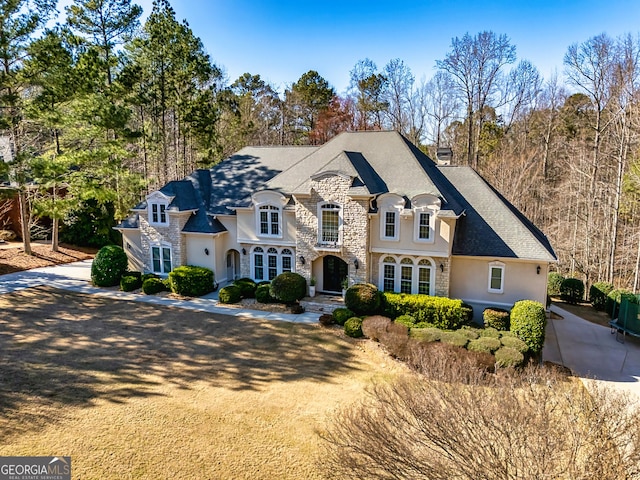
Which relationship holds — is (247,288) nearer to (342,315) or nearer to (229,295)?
(229,295)

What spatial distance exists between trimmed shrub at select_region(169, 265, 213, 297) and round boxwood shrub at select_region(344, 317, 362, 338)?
29.9 feet

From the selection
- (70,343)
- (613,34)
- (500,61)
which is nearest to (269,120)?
(500,61)

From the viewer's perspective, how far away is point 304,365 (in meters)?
14.6

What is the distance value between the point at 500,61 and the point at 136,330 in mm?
36902

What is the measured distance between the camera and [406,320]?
17.4 metres

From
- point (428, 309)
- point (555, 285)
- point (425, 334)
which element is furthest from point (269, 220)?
point (555, 285)

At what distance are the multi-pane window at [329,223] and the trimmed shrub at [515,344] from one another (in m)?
8.84

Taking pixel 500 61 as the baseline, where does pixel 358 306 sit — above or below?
below

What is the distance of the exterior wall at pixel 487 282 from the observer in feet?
59.2

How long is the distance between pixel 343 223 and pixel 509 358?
9553 mm

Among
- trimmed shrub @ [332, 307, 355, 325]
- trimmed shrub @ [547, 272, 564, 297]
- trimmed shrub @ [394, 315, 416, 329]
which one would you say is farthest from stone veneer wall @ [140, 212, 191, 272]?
trimmed shrub @ [547, 272, 564, 297]

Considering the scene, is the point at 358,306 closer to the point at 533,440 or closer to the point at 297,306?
the point at 297,306

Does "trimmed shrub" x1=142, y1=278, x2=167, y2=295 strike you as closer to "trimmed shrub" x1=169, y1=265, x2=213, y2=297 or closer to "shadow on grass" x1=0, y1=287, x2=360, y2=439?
"trimmed shrub" x1=169, y1=265, x2=213, y2=297

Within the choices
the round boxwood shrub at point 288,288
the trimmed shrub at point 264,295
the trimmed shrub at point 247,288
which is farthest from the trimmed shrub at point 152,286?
the round boxwood shrub at point 288,288
